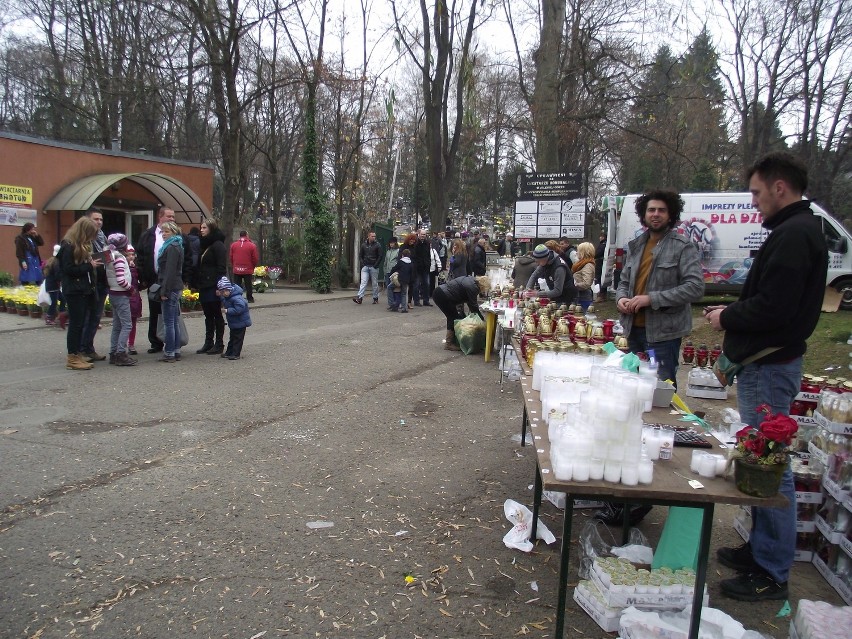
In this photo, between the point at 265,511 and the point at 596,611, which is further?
the point at 265,511

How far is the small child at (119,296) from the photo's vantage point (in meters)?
7.87

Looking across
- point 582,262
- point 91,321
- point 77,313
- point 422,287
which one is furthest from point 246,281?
point 582,262

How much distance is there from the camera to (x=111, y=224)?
60.2 feet

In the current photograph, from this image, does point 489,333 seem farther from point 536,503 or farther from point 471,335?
point 536,503

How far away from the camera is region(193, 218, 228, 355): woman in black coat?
29.5ft

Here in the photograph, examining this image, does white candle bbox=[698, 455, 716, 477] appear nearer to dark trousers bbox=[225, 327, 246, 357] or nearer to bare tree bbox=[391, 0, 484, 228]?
dark trousers bbox=[225, 327, 246, 357]

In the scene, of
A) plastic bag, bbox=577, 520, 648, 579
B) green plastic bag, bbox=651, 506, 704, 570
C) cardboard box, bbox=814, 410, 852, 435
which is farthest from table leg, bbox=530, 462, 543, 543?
cardboard box, bbox=814, 410, 852, 435

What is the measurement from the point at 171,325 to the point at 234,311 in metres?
0.85

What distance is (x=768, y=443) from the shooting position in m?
2.47

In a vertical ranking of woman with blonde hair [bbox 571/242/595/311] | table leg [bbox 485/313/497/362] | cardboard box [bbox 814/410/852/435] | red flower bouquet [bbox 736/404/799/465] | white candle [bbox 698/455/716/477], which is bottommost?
table leg [bbox 485/313/497/362]

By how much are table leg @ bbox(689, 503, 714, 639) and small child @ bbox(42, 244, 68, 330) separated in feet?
33.1

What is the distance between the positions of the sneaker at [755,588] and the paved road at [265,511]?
0.06 m

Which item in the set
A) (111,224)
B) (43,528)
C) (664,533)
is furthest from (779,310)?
(111,224)

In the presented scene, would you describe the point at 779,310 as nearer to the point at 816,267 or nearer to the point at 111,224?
the point at 816,267
